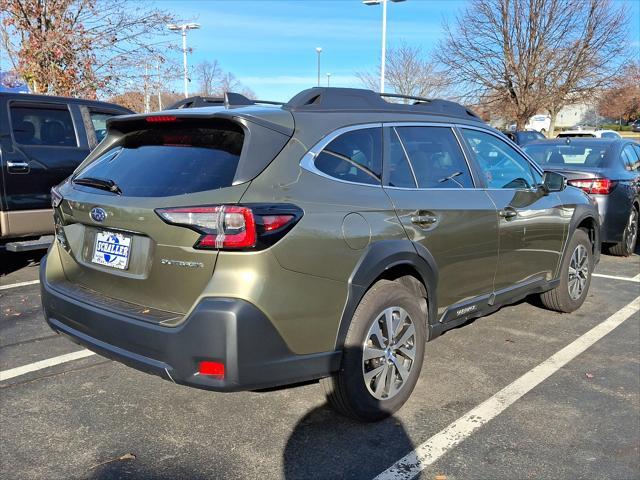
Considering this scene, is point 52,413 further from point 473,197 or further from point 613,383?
point 613,383

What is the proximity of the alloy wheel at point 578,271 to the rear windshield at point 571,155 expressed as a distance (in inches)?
102

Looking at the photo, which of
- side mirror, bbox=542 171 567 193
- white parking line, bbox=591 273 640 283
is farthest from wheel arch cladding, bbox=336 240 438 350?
white parking line, bbox=591 273 640 283

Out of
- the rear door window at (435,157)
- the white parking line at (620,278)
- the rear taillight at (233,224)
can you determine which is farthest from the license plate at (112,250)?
the white parking line at (620,278)

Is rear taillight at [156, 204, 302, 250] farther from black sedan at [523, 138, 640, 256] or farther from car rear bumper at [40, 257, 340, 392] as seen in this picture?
black sedan at [523, 138, 640, 256]

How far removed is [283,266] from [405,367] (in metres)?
1.22

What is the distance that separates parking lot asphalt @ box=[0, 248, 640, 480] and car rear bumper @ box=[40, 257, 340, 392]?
0.50m

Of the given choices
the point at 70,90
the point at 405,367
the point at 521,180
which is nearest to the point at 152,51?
the point at 70,90

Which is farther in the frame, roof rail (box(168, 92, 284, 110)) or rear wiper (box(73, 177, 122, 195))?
roof rail (box(168, 92, 284, 110))

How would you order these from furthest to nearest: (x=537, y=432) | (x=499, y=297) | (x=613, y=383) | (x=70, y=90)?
(x=70, y=90), (x=499, y=297), (x=613, y=383), (x=537, y=432)

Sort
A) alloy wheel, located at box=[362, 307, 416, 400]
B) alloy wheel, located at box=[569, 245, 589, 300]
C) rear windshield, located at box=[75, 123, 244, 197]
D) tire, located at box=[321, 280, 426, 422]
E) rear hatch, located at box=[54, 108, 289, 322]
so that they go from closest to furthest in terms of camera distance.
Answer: rear hatch, located at box=[54, 108, 289, 322] → rear windshield, located at box=[75, 123, 244, 197] → tire, located at box=[321, 280, 426, 422] → alloy wheel, located at box=[362, 307, 416, 400] → alloy wheel, located at box=[569, 245, 589, 300]

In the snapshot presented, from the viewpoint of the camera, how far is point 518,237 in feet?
14.2

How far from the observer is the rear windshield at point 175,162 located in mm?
2805

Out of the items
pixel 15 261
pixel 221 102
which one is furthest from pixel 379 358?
pixel 15 261

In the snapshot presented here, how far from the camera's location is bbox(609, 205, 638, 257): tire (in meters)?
7.86
